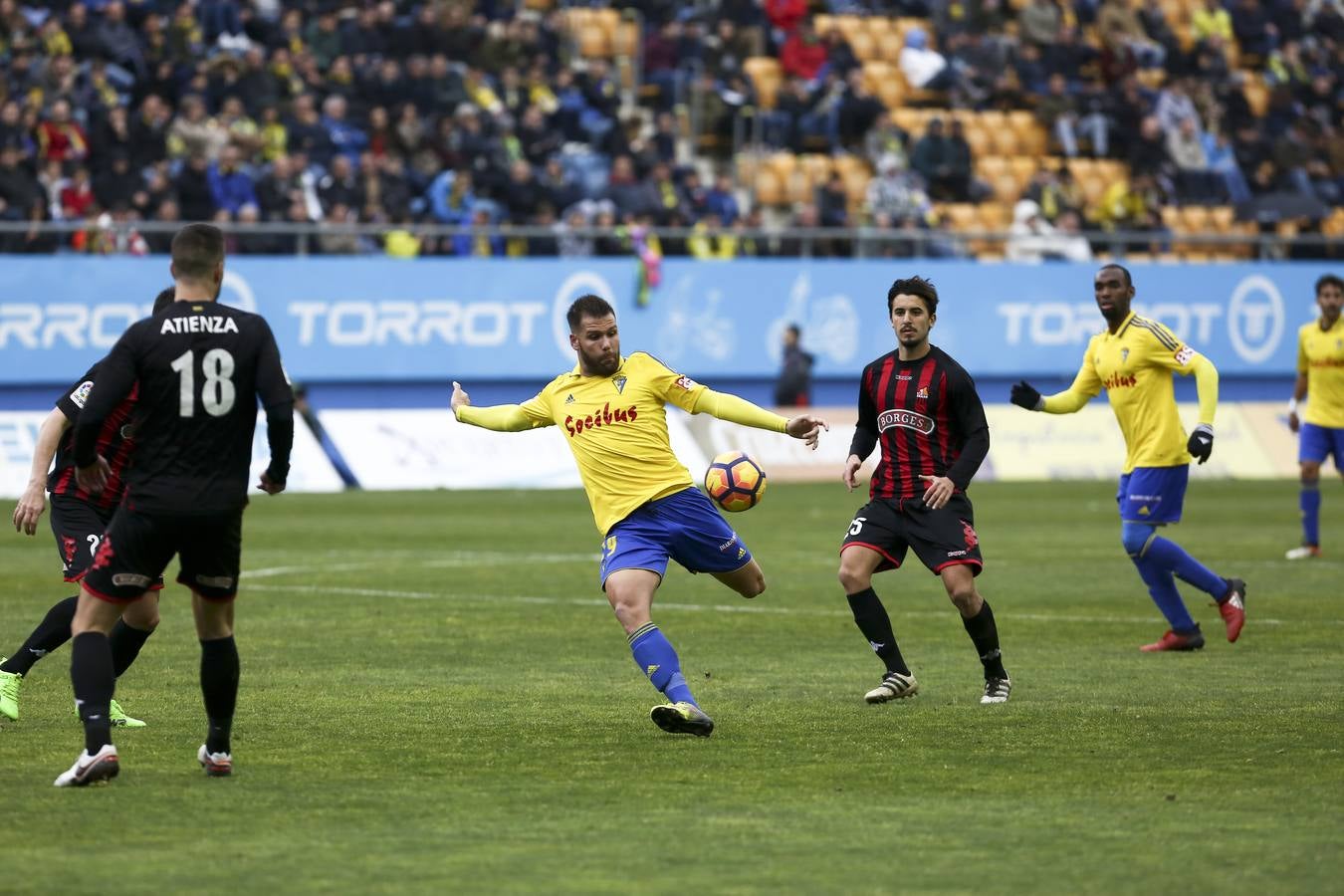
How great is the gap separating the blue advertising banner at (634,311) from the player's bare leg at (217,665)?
20.9 metres

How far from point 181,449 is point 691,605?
819cm

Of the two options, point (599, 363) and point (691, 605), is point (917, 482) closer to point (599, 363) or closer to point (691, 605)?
point (599, 363)

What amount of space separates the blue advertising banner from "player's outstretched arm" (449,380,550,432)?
743 inches

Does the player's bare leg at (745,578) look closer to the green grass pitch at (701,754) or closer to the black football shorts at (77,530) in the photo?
the green grass pitch at (701,754)

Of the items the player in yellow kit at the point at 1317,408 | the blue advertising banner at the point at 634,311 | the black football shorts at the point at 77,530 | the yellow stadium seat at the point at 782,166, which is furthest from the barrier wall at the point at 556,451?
the black football shorts at the point at 77,530

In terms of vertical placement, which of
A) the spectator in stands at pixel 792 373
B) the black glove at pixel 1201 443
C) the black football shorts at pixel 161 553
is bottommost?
the spectator in stands at pixel 792 373

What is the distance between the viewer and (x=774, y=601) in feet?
51.3

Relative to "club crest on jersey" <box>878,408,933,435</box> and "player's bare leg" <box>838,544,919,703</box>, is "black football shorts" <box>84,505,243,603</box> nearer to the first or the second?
"player's bare leg" <box>838,544,919,703</box>

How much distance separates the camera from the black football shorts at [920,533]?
10133 mm

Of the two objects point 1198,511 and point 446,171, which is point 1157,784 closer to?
point 1198,511

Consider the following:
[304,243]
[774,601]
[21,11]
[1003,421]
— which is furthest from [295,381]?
[774,601]

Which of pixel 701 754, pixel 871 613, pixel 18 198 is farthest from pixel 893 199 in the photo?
pixel 701 754

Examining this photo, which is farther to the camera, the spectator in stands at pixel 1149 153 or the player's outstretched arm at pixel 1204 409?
the spectator in stands at pixel 1149 153

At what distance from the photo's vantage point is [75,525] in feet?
31.3
